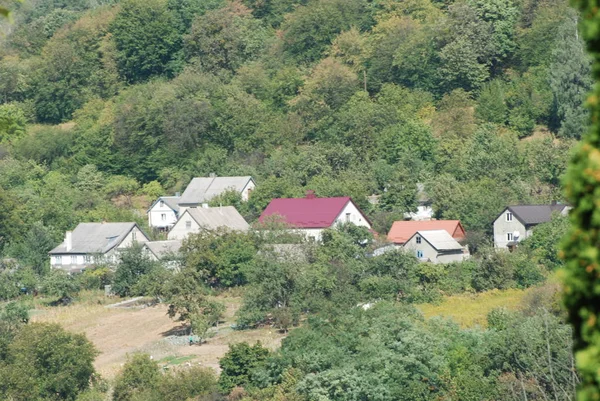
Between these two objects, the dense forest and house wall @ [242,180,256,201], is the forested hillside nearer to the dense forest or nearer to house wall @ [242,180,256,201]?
the dense forest

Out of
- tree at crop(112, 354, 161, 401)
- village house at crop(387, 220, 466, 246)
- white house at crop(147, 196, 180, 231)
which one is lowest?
tree at crop(112, 354, 161, 401)

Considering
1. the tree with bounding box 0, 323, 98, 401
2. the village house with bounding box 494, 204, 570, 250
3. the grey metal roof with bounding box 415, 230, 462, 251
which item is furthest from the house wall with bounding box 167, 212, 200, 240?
the tree with bounding box 0, 323, 98, 401

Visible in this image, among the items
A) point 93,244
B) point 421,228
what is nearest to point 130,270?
point 93,244

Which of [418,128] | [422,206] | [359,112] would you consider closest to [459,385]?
[422,206]

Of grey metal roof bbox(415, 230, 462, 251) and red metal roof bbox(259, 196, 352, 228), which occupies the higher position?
red metal roof bbox(259, 196, 352, 228)

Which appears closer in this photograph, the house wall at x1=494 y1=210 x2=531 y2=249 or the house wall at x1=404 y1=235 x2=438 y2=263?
the house wall at x1=404 y1=235 x2=438 y2=263

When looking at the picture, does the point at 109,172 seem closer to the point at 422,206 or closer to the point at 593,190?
the point at 422,206

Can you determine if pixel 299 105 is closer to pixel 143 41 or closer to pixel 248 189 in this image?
pixel 248 189
